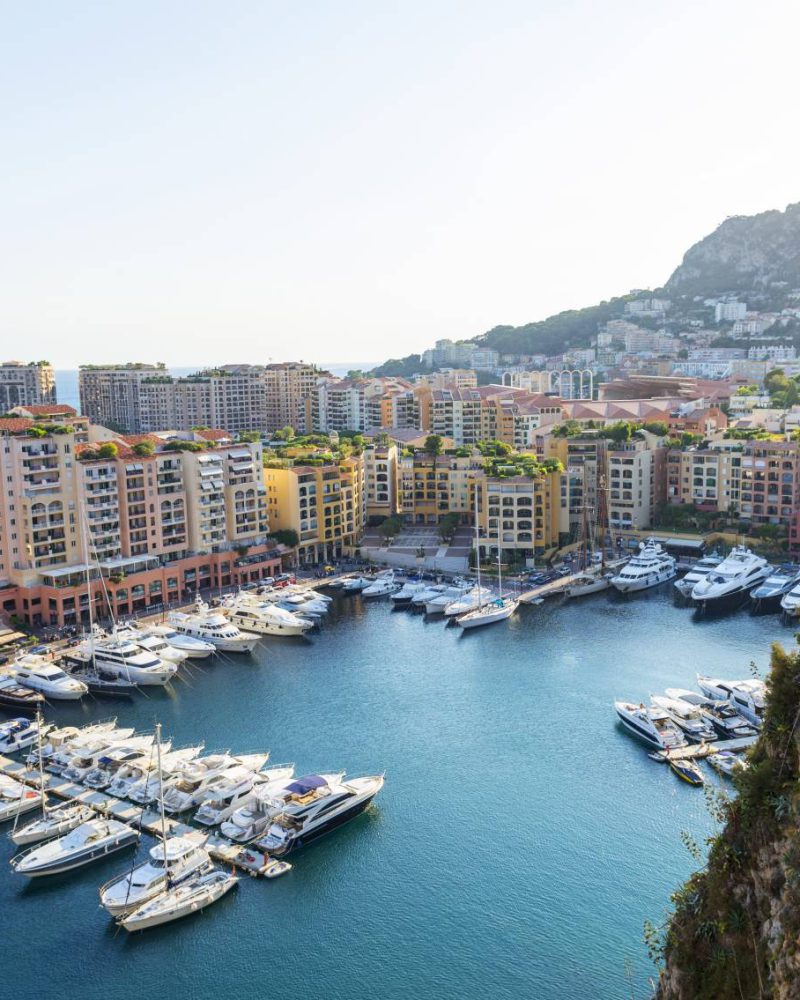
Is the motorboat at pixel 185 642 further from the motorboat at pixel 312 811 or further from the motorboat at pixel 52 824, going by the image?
the motorboat at pixel 312 811

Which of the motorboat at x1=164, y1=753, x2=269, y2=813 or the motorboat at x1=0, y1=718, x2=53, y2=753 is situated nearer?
the motorboat at x1=164, y1=753, x2=269, y2=813

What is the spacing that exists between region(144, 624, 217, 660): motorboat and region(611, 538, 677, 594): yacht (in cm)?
2197

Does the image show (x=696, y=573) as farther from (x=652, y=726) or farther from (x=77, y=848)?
(x=77, y=848)

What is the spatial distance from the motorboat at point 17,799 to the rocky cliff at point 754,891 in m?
20.3

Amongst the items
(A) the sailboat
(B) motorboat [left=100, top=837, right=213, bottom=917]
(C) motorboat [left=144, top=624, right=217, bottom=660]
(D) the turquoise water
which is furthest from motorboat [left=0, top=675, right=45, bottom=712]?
(A) the sailboat

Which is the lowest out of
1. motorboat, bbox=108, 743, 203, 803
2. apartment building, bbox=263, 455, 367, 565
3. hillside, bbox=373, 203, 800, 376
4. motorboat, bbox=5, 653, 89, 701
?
motorboat, bbox=108, 743, 203, 803

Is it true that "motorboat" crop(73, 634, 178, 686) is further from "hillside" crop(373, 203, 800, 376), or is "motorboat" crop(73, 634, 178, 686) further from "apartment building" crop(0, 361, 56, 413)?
"hillside" crop(373, 203, 800, 376)

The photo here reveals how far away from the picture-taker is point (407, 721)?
3588cm

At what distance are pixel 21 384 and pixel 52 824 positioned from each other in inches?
3710

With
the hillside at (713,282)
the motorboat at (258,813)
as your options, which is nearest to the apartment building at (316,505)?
the motorboat at (258,813)

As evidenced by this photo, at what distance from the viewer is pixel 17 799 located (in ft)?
96.1

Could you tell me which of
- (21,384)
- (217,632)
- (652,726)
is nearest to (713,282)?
(21,384)

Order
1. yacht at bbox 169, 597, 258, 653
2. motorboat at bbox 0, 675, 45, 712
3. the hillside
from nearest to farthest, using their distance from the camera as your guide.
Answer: motorboat at bbox 0, 675, 45, 712, yacht at bbox 169, 597, 258, 653, the hillside

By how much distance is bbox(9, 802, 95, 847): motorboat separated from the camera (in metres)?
27.3
